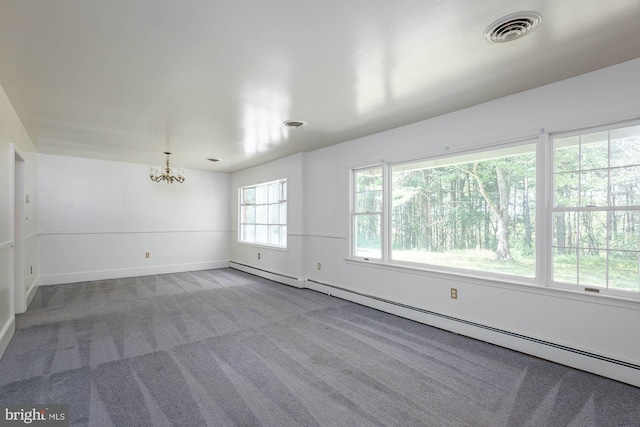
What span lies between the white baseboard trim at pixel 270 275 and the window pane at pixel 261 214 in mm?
1045

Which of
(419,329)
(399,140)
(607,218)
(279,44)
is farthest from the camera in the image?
(399,140)

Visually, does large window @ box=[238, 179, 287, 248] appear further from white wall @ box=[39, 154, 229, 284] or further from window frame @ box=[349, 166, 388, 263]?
window frame @ box=[349, 166, 388, 263]

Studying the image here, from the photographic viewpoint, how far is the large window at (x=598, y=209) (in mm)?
2375

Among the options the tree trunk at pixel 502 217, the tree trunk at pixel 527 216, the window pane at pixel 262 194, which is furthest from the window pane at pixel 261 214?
the tree trunk at pixel 527 216

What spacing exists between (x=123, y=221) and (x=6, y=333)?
3780 millimetres

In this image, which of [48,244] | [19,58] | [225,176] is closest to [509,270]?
[19,58]

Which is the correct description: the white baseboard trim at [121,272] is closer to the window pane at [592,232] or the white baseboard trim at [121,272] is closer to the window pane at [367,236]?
the window pane at [367,236]

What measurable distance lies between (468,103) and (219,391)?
342 cm

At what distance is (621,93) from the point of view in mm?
2357

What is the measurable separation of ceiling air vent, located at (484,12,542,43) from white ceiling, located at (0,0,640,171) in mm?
46

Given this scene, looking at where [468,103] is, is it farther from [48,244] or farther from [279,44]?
[48,244]

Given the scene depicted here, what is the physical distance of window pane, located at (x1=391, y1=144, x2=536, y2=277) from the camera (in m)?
2.98

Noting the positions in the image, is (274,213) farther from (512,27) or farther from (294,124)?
(512,27)

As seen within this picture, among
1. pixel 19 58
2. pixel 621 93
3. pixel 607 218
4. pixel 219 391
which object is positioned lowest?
pixel 219 391
